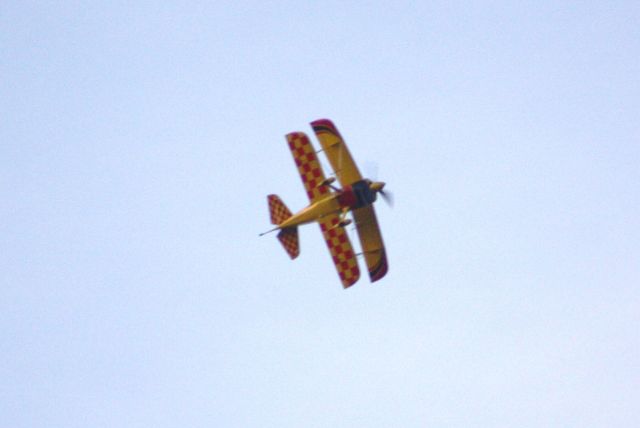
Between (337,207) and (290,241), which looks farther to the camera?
(290,241)

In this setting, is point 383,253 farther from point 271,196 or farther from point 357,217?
point 271,196

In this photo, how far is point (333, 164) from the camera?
44250 mm

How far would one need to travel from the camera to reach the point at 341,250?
147ft

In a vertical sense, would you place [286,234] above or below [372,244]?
above

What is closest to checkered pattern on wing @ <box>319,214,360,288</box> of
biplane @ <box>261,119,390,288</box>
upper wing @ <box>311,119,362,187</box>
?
biplane @ <box>261,119,390,288</box>

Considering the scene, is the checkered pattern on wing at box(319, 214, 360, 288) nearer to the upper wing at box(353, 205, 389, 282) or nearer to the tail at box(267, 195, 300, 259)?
the upper wing at box(353, 205, 389, 282)

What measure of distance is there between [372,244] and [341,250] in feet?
→ 4.07

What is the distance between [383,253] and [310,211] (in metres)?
3.29

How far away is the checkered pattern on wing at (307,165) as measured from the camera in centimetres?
4450

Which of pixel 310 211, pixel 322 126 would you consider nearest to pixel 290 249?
pixel 310 211

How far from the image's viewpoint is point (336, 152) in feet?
145

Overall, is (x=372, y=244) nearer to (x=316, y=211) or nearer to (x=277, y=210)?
(x=316, y=211)

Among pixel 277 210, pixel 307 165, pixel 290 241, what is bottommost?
pixel 290 241

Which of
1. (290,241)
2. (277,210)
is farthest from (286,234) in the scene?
(277,210)
